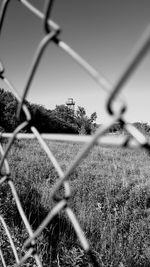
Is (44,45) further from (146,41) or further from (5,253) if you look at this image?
(5,253)

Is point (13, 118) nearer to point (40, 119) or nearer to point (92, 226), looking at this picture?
point (40, 119)

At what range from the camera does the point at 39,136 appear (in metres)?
0.56

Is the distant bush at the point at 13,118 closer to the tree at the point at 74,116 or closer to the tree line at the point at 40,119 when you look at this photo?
the tree line at the point at 40,119

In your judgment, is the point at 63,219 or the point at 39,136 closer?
the point at 39,136

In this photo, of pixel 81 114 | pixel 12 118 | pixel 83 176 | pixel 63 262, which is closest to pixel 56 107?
pixel 81 114

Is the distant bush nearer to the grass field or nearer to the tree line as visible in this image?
the tree line

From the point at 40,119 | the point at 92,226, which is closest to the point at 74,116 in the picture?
the point at 40,119

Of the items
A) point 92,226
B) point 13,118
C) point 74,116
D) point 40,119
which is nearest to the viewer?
point 92,226

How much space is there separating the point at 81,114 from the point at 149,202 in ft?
137

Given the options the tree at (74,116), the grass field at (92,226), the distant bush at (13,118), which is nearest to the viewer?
the grass field at (92,226)

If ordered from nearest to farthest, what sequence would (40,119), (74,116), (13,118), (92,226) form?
(92,226) < (13,118) < (40,119) < (74,116)

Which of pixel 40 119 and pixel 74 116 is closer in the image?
pixel 40 119

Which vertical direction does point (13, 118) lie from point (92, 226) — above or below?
above

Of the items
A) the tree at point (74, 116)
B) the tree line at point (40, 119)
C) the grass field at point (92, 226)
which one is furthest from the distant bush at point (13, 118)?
the grass field at point (92, 226)
